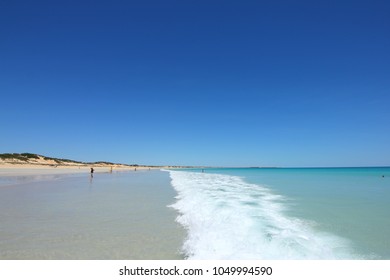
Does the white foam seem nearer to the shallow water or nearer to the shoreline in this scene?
the shallow water

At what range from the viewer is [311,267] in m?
5.88

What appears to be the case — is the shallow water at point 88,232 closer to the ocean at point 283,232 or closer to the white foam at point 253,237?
the white foam at point 253,237

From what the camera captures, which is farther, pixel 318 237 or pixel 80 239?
pixel 318 237

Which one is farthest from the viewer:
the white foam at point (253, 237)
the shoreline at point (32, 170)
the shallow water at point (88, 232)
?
the shoreline at point (32, 170)

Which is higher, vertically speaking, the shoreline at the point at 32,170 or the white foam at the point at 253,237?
the shoreline at the point at 32,170

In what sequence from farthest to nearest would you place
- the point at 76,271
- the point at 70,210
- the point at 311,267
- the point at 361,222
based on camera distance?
the point at 70,210 → the point at 361,222 → the point at 311,267 → the point at 76,271

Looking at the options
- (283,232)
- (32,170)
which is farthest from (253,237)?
(32,170)

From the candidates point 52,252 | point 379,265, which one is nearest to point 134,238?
point 52,252

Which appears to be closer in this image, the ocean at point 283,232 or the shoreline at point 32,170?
the ocean at point 283,232

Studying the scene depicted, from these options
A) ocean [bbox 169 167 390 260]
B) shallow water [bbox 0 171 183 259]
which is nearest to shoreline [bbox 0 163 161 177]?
shallow water [bbox 0 171 183 259]

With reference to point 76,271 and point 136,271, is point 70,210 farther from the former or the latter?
point 136,271

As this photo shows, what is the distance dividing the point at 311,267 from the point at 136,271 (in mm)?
4188

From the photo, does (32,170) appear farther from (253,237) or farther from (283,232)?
(283,232)

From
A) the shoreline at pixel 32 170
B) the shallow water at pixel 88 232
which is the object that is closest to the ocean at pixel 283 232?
the shallow water at pixel 88 232
